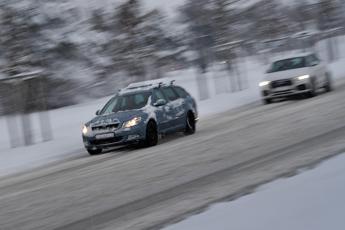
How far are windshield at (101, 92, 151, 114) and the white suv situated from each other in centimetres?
816

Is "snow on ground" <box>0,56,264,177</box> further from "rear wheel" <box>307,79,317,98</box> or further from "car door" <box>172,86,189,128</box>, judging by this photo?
"rear wheel" <box>307,79,317,98</box>

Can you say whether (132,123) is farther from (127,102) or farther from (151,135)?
(127,102)

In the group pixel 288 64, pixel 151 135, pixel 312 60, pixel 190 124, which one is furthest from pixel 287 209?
pixel 312 60

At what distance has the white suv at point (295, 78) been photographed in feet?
76.8

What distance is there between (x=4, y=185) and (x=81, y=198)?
125 inches

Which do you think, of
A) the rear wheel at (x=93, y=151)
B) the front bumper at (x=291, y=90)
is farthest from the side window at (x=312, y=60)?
the rear wheel at (x=93, y=151)

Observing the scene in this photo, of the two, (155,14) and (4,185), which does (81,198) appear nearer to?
(4,185)

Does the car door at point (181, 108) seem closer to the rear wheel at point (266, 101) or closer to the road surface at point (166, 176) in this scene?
the road surface at point (166, 176)

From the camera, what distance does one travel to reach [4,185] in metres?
12.2

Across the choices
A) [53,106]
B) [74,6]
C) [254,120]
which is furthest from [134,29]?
[254,120]

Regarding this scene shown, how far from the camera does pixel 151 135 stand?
616 inches

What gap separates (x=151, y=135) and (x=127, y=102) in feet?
4.09

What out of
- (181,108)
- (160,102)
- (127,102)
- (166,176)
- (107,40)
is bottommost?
(166,176)

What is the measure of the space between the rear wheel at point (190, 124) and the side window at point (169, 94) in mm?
602
